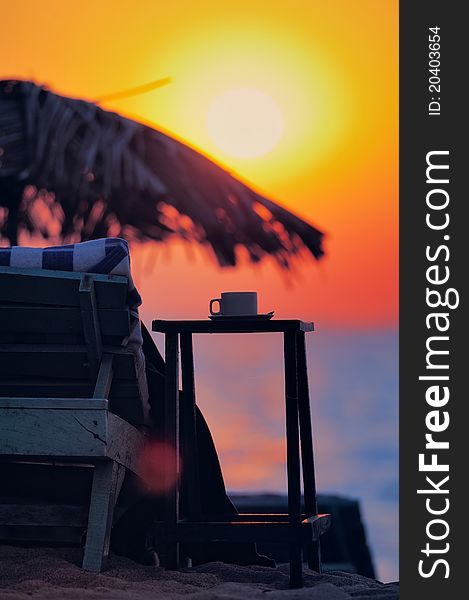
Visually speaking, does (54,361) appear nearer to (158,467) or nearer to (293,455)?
(158,467)

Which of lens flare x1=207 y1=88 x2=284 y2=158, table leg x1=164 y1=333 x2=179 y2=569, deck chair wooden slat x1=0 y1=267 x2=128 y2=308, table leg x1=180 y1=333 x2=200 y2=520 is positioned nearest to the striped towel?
deck chair wooden slat x1=0 y1=267 x2=128 y2=308

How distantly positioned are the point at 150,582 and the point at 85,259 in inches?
41.3

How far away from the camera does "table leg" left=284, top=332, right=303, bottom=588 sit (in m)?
3.17

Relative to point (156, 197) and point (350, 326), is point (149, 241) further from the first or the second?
point (350, 326)

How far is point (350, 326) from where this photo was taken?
35.2 metres

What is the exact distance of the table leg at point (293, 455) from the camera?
10.4 feet

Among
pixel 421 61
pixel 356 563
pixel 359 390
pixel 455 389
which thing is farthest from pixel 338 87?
pixel 359 390

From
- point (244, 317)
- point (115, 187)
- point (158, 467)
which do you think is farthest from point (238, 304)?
point (115, 187)

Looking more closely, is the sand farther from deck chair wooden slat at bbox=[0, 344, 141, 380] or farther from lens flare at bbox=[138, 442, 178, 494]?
deck chair wooden slat at bbox=[0, 344, 141, 380]

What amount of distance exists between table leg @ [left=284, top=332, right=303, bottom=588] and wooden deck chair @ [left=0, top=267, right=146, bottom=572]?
53cm

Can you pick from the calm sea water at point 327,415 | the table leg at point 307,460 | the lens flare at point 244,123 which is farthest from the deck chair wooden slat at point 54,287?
the calm sea water at point 327,415

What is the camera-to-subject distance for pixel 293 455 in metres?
3.20

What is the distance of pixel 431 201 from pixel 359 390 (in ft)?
77.6

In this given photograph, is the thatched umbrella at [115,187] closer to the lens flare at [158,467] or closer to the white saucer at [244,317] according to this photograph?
the lens flare at [158,467]
